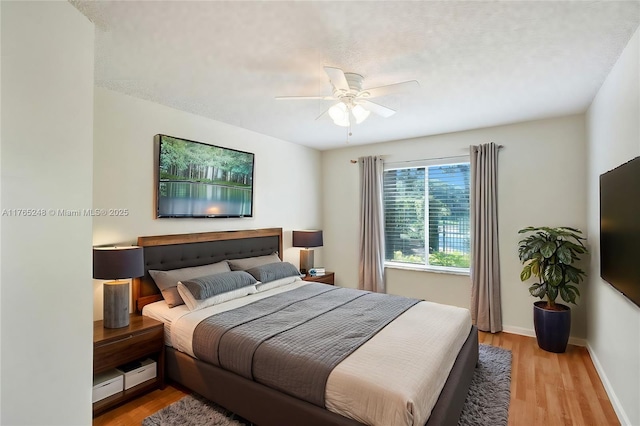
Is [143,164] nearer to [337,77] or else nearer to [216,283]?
[216,283]

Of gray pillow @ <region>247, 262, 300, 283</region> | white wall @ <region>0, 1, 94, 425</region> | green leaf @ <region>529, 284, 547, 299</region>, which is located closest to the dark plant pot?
green leaf @ <region>529, 284, 547, 299</region>

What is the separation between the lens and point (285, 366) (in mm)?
2045

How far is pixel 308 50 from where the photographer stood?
2.15m

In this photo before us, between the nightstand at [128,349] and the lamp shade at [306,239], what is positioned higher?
the lamp shade at [306,239]

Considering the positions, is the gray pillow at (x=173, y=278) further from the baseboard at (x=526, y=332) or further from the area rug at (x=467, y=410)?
the baseboard at (x=526, y=332)

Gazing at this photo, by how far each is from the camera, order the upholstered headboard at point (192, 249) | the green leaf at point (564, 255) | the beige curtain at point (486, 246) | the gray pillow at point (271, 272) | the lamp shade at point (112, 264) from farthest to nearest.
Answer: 1. the beige curtain at point (486, 246)
2. the gray pillow at point (271, 272)
3. the green leaf at point (564, 255)
4. the upholstered headboard at point (192, 249)
5. the lamp shade at point (112, 264)

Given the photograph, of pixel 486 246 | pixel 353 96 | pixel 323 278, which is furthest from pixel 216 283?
pixel 486 246

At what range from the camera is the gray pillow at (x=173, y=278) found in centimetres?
301

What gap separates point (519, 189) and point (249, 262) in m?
3.47

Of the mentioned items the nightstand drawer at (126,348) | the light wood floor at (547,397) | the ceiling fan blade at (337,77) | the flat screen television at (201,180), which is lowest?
the light wood floor at (547,397)

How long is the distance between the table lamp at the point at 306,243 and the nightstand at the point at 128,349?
2.37 m

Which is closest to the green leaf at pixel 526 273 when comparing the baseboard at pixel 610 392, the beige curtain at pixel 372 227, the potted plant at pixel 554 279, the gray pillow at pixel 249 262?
the potted plant at pixel 554 279

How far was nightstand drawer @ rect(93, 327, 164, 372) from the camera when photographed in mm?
2330

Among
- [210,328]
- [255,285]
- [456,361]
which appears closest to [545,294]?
[456,361]
